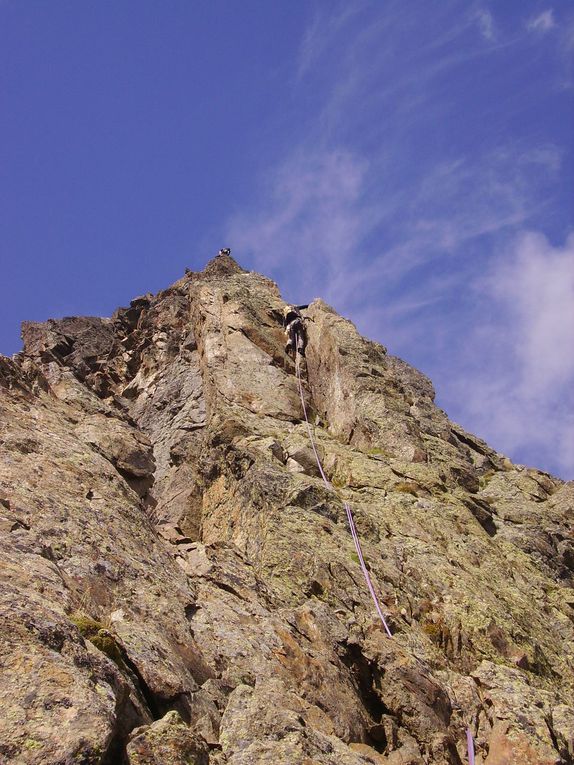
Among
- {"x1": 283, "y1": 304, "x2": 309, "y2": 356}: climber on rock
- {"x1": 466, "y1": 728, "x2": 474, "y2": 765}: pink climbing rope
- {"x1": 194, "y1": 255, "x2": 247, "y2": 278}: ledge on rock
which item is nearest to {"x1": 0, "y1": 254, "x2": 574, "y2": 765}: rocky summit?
{"x1": 466, "y1": 728, "x2": 474, "y2": 765}: pink climbing rope

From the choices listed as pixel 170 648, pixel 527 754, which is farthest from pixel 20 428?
pixel 527 754

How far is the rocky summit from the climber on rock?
2.43 m

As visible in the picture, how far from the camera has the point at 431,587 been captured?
2131 cm

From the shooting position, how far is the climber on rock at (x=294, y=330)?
133 ft

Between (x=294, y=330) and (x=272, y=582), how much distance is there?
2331 centimetres

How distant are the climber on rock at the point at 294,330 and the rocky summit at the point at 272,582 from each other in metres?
2.43

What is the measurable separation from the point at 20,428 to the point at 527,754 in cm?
1428

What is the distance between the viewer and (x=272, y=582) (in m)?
19.6

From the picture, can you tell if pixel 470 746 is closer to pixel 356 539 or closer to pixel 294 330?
pixel 356 539

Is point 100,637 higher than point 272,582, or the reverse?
point 272,582

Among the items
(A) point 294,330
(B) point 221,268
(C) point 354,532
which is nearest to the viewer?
(C) point 354,532

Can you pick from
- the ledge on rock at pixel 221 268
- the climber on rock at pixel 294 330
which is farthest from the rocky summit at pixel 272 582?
the ledge on rock at pixel 221 268

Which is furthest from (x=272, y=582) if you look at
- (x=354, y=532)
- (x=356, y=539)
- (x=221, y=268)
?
(x=221, y=268)

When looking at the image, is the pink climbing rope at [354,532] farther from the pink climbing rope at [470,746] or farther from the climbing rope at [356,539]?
the pink climbing rope at [470,746]
